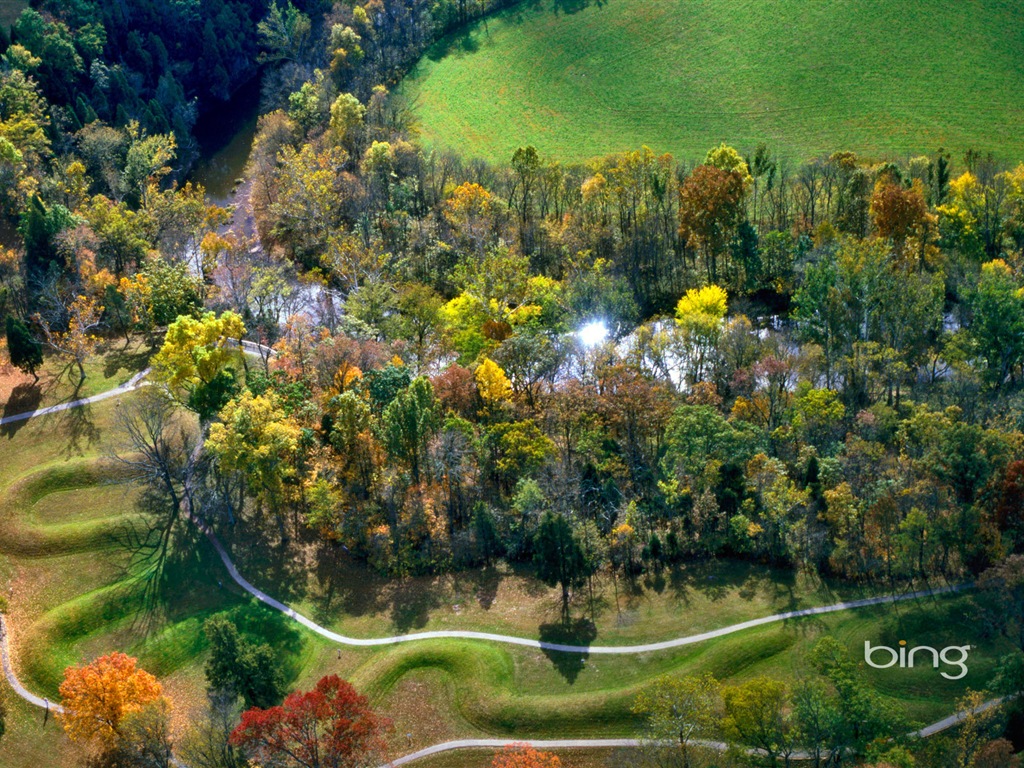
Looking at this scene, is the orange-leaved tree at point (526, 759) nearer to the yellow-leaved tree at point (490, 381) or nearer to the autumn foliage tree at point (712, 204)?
the yellow-leaved tree at point (490, 381)

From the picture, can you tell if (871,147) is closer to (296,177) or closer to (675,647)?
(296,177)

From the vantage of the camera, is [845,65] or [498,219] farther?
[845,65]

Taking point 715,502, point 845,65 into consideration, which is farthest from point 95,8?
point 715,502

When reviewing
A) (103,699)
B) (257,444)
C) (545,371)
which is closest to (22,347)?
(257,444)

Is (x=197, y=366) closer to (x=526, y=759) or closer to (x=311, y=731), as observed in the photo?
(x=311, y=731)

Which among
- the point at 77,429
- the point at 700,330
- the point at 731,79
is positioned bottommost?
the point at 700,330

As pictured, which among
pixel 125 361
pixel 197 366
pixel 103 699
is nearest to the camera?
pixel 103 699
